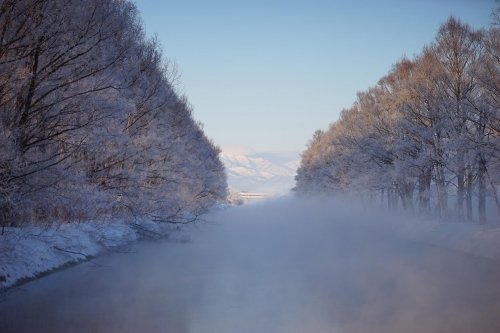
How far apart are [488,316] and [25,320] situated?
10451mm

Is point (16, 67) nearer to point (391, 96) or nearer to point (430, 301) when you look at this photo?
point (430, 301)

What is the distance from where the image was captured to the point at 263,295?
12328 millimetres

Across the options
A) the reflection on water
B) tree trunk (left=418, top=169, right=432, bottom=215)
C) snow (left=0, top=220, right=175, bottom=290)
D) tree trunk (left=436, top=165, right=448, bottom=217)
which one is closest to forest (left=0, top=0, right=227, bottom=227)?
snow (left=0, top=220, right=175, bottom=290)

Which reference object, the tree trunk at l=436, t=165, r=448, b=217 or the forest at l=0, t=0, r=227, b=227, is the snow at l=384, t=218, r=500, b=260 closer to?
the tree trunk at l=436, t=165, r=448, b=217

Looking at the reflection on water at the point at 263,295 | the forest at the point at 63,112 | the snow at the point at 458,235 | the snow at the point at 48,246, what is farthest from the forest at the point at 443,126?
the snow at the point at 48,246

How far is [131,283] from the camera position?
46.3 ft

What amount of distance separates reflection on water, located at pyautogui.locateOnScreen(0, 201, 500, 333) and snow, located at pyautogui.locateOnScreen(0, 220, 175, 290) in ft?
1.96

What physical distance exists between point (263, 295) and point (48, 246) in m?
8.59

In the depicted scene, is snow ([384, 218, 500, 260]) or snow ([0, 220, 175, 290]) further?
snow ([384, 218, 500, 260])

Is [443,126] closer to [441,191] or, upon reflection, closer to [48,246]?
[441,191]

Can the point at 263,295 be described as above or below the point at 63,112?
below

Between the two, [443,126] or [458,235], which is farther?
[443,126]

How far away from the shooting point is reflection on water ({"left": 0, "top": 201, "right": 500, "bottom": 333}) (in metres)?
9.54

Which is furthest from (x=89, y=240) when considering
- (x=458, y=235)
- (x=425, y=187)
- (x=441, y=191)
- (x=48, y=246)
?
(x=425, y=187)
